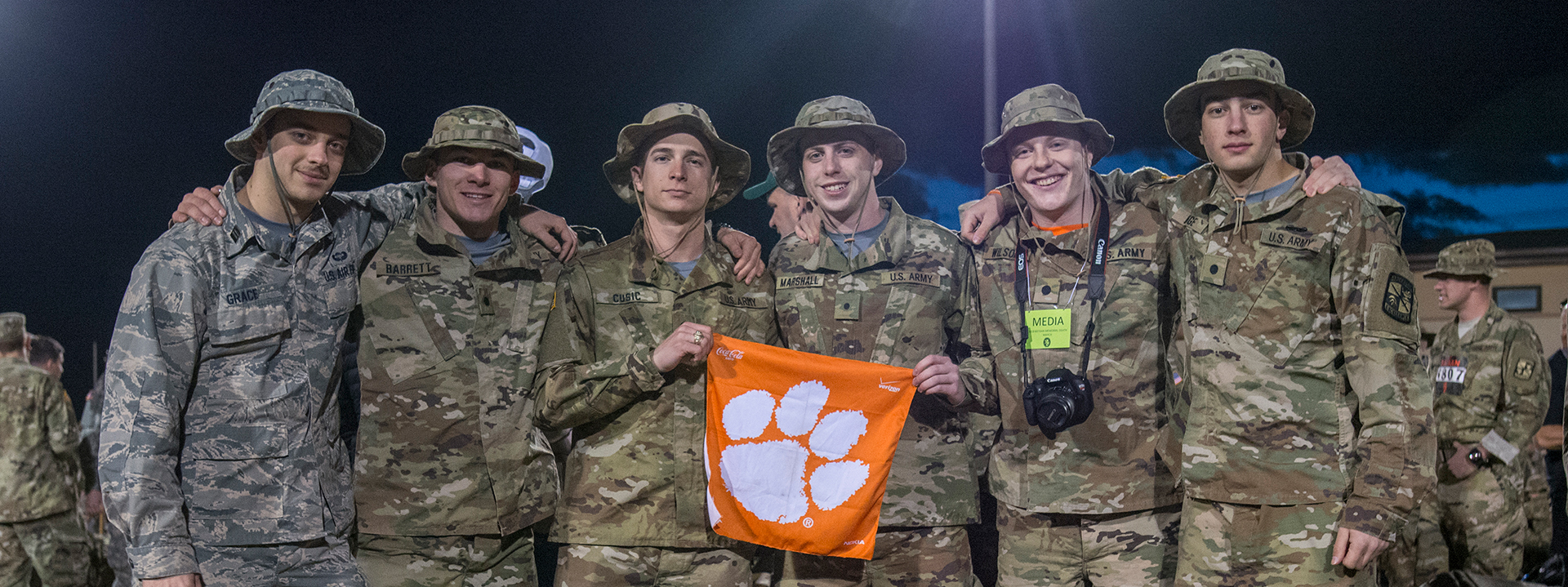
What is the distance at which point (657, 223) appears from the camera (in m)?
3.82

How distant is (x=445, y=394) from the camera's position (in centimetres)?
367

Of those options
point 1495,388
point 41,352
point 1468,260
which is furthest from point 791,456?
point 41,352

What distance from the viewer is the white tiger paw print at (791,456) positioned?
3590 millimetres

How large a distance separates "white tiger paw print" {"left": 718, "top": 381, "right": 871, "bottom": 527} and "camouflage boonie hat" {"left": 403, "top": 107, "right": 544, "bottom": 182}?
57.6 inches

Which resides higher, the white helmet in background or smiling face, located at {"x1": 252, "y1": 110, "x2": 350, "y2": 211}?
the white helmet in background

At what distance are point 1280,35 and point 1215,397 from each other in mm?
15400

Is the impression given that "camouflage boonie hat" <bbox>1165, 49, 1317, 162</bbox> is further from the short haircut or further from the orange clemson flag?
the short haircut

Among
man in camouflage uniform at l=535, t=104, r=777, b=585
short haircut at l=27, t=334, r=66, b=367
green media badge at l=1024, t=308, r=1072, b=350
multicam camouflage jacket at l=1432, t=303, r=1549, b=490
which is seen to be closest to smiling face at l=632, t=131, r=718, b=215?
man in camouflage uniform at l=535, t=104, r=777, b=585

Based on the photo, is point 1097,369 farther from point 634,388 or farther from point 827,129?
point 634,388

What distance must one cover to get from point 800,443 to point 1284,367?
1.83 m

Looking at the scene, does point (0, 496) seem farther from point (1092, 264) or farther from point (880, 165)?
point (1092, 264)

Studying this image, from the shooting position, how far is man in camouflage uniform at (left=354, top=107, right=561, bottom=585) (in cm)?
362

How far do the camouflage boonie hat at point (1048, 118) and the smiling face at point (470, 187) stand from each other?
82.5 inches

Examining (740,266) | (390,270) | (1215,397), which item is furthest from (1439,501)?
(390,270)
